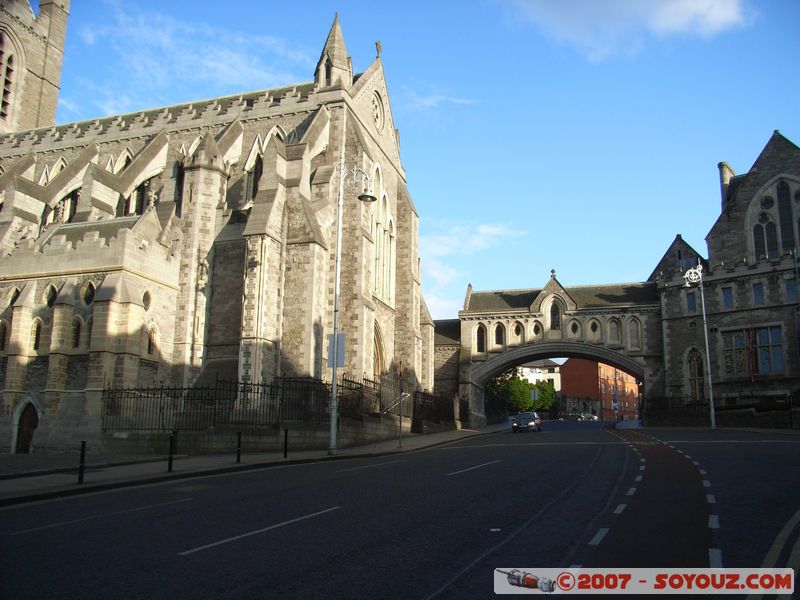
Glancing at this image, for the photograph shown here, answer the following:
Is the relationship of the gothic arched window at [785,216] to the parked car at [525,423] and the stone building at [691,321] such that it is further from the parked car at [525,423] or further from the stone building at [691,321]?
the parked car at [525,423]

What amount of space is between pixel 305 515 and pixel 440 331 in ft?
138

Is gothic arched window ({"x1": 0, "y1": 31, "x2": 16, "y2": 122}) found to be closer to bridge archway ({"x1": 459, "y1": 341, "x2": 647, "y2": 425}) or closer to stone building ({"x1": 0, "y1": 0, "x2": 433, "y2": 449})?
stone building ({"x1": 0, "y1": 0, "x2": 433, "y2": 449})

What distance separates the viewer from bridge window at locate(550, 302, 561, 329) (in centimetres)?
4679

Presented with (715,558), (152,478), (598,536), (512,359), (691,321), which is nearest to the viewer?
(715,558)

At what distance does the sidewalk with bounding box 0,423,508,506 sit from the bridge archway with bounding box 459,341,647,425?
25643 millimetres

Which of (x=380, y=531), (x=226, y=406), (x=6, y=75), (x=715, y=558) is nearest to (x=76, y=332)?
(x=226, y=406)

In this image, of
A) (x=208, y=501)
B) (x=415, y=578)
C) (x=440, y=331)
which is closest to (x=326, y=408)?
(x=208, y=501)

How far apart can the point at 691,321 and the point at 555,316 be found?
9037 millimetres

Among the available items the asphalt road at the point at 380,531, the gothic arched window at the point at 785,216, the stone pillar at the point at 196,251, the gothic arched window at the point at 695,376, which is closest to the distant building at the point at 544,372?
the gothic arched window at the point at 695,376

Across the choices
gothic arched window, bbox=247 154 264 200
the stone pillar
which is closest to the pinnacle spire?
gothic arched window, bbox=247 154 264 200

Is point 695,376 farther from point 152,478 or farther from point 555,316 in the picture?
point 152,478

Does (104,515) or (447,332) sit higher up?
(447,332)

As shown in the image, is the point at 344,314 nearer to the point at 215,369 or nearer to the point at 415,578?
the point at 215,369

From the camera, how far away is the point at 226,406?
77.9ft
